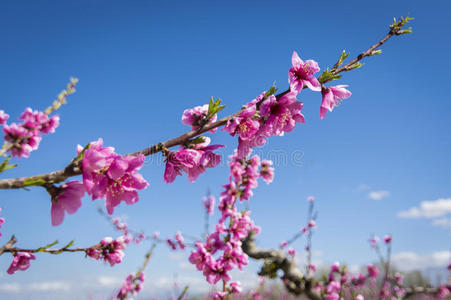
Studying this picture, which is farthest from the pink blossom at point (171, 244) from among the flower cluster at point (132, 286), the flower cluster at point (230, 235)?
the flower cluster at point (230, 235)

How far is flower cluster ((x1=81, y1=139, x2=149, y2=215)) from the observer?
3.68ft

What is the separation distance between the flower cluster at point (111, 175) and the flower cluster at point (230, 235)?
2.22 meters

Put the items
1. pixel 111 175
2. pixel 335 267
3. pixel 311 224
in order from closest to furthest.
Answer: pixel 111 175 → pixel 335 267 → pixel 311 224

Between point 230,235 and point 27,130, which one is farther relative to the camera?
point 230,235

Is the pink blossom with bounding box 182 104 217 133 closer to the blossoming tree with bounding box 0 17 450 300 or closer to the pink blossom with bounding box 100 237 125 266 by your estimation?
the blossoming tree with bounding box 0 17 450 300

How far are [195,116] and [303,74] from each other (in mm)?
682

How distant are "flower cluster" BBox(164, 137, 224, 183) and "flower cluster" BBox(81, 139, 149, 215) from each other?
190 mm

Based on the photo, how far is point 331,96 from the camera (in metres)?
1.72

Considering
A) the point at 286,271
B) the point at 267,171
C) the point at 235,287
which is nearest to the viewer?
the point at 235,287

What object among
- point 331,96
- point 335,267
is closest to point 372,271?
point 335,267

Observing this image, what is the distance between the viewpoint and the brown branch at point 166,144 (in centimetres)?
101

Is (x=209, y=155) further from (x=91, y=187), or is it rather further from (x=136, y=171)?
(x=91, y=187)

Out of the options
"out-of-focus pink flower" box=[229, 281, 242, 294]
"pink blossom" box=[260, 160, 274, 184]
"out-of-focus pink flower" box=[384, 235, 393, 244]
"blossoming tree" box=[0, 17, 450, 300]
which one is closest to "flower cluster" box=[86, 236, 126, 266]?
"blossoming tree" box=[0, 17, 450, 300]

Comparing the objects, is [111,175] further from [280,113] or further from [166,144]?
[280,113]
